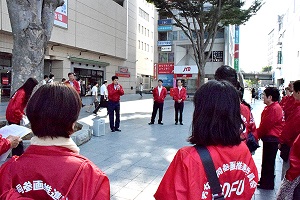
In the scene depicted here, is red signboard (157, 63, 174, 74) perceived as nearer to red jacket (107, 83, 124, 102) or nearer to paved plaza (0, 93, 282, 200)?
paved plaza (0, 93, 282, 200)

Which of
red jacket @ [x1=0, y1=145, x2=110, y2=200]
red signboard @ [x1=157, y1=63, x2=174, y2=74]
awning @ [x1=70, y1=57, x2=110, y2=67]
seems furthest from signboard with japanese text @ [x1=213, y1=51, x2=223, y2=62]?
red jacket @ [x1=0, y1=145, x2=110, y2=200]

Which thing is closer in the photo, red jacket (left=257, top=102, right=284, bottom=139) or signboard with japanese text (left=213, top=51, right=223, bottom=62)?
red jacket (left=257, top=102, right=284, bottom=139)

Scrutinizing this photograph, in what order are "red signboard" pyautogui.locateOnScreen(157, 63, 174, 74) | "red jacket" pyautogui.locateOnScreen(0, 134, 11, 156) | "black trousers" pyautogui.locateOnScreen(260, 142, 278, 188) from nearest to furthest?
"red jacket" pyautogui.locateOnScreen(0, 134, 11, 156) → "black trousers" pyautogui.locateOnScreen(260, 142, 278, 188) → "red signboard" pyautogui.locateOnScreen(157, 63, 174, 74)

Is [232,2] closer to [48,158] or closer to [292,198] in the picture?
[292,198]

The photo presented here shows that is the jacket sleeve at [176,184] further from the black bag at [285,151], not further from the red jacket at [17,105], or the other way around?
the red jacket at [17,105]

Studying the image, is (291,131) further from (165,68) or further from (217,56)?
(165,68)

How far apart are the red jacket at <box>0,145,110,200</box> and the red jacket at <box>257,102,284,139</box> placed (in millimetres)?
2992

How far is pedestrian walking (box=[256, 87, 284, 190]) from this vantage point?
364cm

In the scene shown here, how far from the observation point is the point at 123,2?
105 ft

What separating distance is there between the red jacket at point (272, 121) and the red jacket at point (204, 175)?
220cm

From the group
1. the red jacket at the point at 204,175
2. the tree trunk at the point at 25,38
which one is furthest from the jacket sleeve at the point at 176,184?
the tree trunk at the point at 25,38

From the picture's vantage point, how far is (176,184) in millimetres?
1450

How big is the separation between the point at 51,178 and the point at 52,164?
0.21 ft

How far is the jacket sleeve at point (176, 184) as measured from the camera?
1.44 m
